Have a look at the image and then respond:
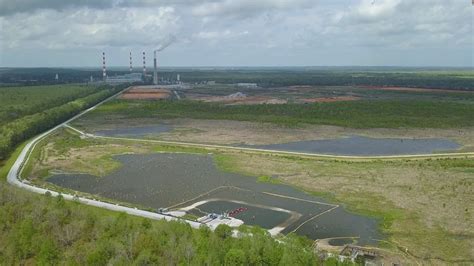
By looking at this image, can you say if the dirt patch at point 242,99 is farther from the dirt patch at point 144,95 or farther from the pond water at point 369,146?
the pond water at point 369,146

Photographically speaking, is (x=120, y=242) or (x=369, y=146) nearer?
(x=120, y=242)

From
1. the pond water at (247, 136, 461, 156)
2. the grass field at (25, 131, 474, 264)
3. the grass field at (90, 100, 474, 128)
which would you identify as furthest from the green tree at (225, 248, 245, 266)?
the grass field at (90, 100, 474, 128)

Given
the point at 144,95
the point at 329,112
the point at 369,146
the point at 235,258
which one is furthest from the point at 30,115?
the point at 235,258

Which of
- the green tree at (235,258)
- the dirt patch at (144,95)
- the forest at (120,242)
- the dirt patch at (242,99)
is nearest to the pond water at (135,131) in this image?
the dirt patch at (242,99)

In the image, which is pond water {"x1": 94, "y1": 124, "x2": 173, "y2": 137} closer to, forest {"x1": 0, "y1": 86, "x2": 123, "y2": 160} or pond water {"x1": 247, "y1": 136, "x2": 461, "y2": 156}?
forest {"x1": 0, "y1": 86, "x2": 123, "y2": 160}

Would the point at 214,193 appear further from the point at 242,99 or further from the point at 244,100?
the point at 242,99

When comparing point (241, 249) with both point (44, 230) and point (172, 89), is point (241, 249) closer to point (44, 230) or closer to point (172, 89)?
point (44, 230)
